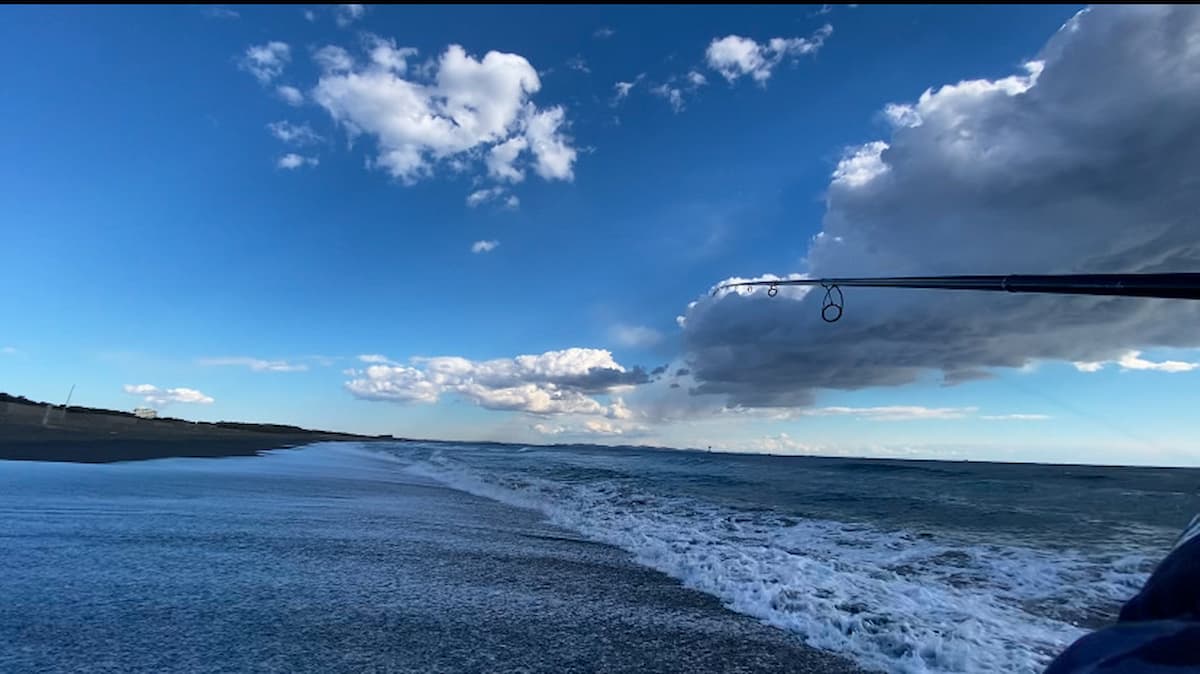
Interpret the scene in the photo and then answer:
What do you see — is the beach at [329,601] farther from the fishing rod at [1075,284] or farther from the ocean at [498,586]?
the fishing rod at [1075,284]

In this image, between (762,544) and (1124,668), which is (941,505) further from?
(1124,668)

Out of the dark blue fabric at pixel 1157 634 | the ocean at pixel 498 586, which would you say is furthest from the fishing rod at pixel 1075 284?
the ocean at pixel 498 586

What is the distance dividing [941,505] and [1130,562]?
1033 cm

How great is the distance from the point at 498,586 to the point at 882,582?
4851 mm

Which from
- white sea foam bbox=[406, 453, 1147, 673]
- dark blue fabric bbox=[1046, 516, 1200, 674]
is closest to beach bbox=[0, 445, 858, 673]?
white sea foam bbox=[406, 453, 1147, 673]

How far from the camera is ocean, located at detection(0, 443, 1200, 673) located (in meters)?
4.28

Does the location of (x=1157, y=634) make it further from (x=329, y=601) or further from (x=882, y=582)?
(x=882, y=582)

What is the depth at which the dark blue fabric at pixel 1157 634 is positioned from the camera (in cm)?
198

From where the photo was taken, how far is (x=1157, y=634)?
2100 millimetres

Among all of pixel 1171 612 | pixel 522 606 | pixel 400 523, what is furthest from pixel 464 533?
pixel 1171 612

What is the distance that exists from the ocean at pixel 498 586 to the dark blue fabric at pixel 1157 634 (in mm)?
2683

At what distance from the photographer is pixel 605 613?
565cm

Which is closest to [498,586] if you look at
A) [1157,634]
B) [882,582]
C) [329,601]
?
[329,601]

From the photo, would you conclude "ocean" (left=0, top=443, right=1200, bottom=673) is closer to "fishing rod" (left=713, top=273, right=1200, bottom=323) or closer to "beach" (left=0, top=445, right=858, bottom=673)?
"beach" (left=0, top=445, right=858, bottom=673)
